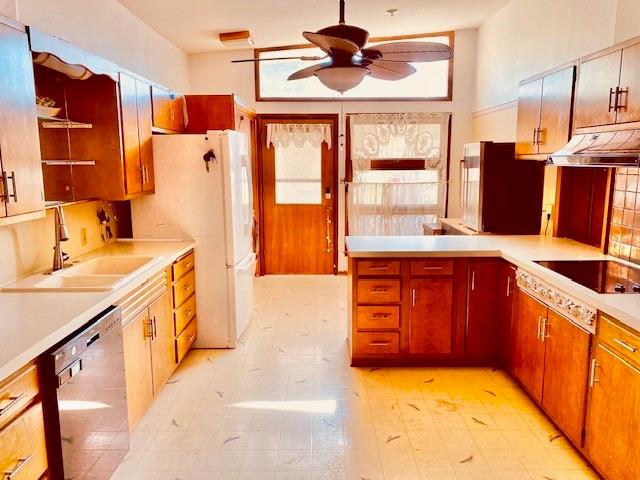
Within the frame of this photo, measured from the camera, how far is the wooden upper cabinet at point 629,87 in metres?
2.36

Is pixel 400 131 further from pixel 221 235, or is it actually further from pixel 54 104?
pixel 54 104

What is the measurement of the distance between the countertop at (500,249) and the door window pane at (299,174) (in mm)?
2486

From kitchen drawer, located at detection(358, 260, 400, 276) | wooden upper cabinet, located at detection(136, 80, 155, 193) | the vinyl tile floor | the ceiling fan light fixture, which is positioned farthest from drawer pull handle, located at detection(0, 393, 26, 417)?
kitchen drawer, located at detection(358, 260, 400, 276)

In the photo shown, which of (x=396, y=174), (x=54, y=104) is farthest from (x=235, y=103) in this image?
(x=396, y=174)

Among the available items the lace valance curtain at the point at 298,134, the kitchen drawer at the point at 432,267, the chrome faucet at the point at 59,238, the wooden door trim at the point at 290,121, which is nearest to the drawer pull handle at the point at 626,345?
the kitchen drawer at the point at 432,267

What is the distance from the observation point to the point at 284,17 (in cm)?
440

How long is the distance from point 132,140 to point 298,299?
2612 millimetres

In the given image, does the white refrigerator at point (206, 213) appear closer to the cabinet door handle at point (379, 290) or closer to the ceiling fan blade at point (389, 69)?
the cabinet door handle at point (379, 290)

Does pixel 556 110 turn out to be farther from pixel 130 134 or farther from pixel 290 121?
pixel 290 121

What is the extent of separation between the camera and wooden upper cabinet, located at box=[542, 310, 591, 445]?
235 centimetres

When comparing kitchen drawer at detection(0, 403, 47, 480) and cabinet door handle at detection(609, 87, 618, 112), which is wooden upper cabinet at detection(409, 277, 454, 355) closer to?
→ cabinet door handle at detection(609, 87, 618, 112)

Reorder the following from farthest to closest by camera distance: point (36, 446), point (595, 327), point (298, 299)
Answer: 1. point (298, 299)
2. point (595, 327)
3. point (36, 446)

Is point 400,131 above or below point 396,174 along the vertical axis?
above

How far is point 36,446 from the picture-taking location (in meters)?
1.69
